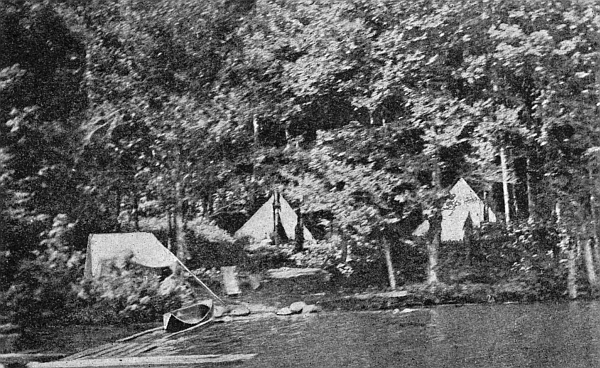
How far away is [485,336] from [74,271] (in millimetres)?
1850

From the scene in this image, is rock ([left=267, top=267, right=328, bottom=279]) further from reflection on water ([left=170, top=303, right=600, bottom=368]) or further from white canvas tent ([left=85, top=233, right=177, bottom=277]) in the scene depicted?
white canvas tent ([left=85, top=233, right=177, bottom=277])

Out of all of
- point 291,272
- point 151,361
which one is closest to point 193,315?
point 151,361

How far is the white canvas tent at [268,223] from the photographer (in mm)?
2641

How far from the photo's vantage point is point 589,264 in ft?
8.80

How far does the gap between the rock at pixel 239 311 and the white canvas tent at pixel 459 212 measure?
2.73 feet

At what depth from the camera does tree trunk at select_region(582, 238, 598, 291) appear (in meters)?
2.68

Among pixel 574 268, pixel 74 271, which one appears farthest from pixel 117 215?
pixel 574 268

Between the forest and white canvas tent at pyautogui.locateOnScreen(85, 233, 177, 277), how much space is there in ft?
0.18

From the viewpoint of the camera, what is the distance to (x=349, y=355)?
2500mm

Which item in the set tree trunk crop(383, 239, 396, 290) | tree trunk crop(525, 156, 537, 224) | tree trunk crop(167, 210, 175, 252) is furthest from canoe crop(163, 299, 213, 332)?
tree trunk crop(525, 156, 537, 224)

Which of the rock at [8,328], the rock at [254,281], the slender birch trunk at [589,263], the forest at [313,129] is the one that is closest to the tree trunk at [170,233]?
the forest at [313,129]

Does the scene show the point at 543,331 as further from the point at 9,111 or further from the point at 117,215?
the point at 9,111

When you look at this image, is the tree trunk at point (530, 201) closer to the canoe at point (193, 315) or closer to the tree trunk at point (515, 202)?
the tree trunk at point (515, 202)

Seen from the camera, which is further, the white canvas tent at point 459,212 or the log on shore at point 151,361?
the white canvas tent at point 459,212
